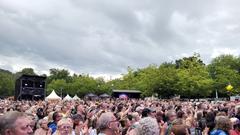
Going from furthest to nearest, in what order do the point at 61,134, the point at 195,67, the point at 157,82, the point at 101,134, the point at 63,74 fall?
the point at 63,74 → the point at 195,67 → the point at 157,82 → the point at 61,134 → the point at 101,134

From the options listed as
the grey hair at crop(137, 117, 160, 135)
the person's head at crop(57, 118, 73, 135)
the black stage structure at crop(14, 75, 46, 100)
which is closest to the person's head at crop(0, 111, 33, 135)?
the grey hair at crop(137, 117, 160, 135)

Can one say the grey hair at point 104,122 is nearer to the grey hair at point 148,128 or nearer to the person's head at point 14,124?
the grey hair at point 148,128

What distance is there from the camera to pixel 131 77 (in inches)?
3482

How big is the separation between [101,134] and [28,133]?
6.69 feet

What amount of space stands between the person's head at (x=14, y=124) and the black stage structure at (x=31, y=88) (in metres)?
64.4

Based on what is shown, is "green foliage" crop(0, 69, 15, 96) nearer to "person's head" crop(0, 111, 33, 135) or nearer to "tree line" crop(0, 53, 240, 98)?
"tree line" crop(0, 53, 240, 98)

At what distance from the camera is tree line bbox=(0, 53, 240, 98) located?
59.1 metres

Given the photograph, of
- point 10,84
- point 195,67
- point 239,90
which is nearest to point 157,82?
point 195,67

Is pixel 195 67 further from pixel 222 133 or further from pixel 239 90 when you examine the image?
pixel 222 133

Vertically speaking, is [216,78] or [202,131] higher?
[216,78]

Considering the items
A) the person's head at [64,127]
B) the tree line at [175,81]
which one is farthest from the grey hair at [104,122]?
the tree line at [175,81]

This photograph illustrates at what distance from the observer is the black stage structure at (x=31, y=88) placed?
2611 inches

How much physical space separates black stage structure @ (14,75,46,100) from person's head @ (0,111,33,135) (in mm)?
64389

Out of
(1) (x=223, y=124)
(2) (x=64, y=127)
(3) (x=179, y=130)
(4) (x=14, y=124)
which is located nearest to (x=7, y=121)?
(4) (x=14, y=124)
